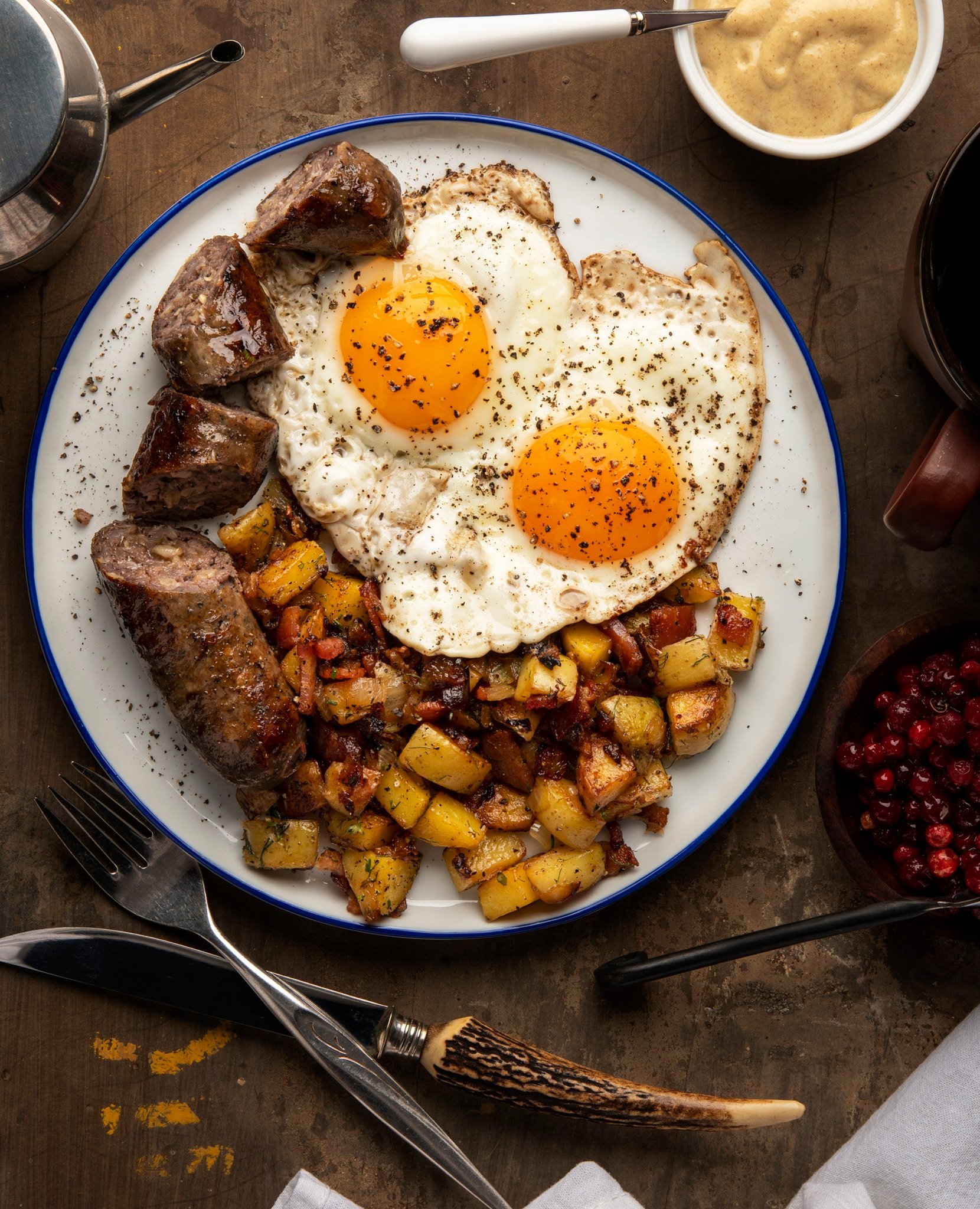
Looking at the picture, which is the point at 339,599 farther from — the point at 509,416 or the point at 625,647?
the point at 625,647

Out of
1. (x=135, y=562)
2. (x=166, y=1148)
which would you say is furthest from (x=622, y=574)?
(x=166, y=1148)

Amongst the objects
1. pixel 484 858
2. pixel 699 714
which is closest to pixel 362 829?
pixel 484 858

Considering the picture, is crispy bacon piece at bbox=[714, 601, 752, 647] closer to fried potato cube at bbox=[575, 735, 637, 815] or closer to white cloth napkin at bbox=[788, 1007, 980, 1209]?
fried potato cube at bbox=[575, 735, 637, 815]

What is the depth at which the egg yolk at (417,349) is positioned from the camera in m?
3.00

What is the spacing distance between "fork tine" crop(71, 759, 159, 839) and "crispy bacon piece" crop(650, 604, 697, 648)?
1908 millimetres

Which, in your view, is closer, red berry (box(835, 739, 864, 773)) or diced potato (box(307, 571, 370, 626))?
red berry (box(835, 739, 864, 773))

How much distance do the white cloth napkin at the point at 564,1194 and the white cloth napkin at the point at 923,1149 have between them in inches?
25.0

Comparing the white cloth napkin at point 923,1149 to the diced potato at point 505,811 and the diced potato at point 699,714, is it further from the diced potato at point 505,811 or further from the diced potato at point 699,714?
the diced potato at point 505,811

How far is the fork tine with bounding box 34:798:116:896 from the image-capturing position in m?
3.20

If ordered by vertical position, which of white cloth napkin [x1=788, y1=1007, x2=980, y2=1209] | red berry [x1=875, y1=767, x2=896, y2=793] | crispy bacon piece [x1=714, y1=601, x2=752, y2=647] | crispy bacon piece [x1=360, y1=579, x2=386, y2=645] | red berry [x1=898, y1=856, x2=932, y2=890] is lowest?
white cloth napkin [x1=788, y1=1007, x2=980, y2=1209]

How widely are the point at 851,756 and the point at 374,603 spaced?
1.66 metres

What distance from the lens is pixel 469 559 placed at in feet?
10.1

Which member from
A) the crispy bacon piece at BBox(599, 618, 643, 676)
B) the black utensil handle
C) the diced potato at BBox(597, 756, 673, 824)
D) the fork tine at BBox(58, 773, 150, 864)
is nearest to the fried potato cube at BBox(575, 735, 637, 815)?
the diced potato at BBox(597, 756, 673, 824)

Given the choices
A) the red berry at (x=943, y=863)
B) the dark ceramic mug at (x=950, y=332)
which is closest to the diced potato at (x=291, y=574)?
the dark ceramic mug at (x=950, y=332)
